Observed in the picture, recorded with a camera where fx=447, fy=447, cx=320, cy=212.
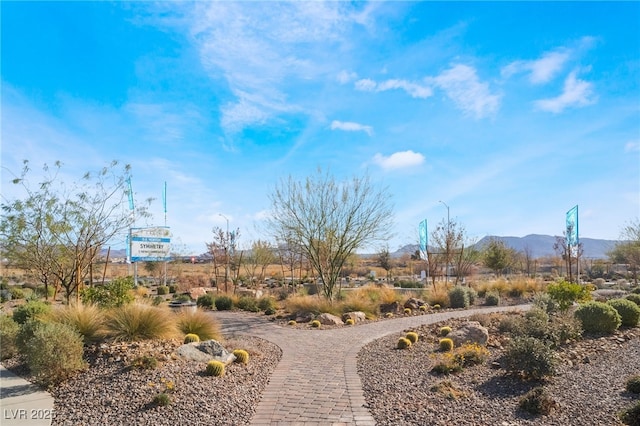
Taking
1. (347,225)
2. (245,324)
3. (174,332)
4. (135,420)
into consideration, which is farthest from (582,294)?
(135,420)

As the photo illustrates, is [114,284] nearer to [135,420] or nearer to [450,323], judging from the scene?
[135,420]

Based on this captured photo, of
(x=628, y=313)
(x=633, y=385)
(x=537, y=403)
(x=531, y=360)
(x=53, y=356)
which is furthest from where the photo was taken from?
(x=628, y=313)

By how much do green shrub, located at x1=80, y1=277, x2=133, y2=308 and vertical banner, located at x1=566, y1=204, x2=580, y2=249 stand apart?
2294 cm

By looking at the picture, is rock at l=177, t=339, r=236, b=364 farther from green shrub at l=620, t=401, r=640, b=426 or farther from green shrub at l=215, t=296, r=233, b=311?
green shrub at l=215, t=296, r=233, b=311

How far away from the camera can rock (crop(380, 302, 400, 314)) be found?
17.5 metres

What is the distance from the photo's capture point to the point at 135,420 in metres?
5.84

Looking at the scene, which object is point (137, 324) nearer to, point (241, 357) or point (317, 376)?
point (241, 357)

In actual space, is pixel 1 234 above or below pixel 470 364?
above

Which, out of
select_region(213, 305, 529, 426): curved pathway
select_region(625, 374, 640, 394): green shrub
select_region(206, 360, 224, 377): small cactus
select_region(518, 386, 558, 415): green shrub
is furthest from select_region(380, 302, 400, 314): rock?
→ select_region(518, 386, 558, 415): green shrub

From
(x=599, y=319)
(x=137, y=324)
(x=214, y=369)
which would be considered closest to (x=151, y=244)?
(x=137, y=324)

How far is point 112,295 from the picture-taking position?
10.9 m

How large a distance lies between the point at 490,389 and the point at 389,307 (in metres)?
10.9

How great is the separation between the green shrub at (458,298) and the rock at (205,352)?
12.9m

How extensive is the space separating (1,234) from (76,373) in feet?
36.5
